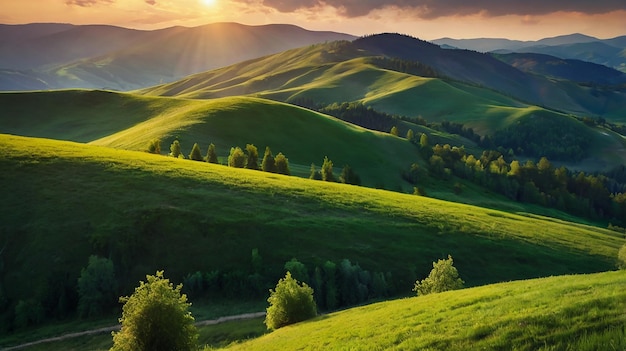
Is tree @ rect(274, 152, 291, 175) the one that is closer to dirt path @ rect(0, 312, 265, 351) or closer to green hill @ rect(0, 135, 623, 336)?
green hill @ rect(0, 135, 623, 336)

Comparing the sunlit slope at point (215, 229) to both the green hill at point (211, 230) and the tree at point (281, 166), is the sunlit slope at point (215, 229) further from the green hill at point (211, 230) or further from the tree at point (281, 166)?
the tree at point (281, 166)

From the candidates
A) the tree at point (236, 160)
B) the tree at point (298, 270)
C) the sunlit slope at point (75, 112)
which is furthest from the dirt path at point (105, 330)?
the sunlit slope at point (75, 112)

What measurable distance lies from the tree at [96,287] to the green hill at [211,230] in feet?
5.85

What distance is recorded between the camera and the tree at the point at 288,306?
36781 millimetres

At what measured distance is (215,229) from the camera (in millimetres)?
57062

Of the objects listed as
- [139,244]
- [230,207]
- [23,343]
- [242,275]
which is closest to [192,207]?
[230,207]

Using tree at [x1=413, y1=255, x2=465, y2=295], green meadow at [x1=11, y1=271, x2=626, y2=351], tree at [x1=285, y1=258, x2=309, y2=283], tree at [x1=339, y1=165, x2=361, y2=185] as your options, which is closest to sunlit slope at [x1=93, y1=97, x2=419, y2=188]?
A: tree at [x1=339, y1=165, x2=361, y2=185]

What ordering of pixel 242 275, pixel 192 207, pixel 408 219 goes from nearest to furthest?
pixel 242 275 → pixel 192 207 → pixel 408 219

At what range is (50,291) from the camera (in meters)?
47.2

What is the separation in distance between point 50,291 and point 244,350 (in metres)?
30.5

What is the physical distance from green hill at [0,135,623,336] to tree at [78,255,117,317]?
1782mm

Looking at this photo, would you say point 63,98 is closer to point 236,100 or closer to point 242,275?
point 236,100

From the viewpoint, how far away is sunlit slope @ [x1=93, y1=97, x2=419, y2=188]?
436ft

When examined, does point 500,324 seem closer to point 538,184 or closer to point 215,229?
point 215,229
